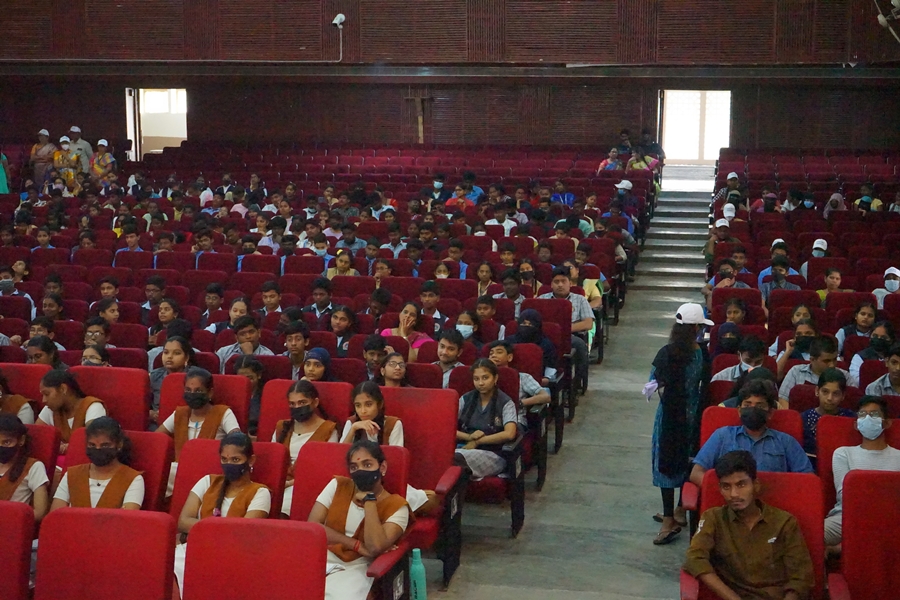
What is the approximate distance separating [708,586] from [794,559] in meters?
0.32

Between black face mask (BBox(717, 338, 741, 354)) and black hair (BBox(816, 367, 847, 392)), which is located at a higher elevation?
black hair (BBox(816, 367, 847, 392))

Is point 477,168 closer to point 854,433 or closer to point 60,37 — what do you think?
point 60,37

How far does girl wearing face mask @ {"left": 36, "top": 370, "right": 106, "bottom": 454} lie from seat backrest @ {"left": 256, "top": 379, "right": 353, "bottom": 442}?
78 cm

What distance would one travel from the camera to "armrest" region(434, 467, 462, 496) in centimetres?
456

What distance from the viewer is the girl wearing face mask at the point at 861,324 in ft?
22.0

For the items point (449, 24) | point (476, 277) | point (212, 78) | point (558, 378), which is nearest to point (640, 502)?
point (558, 378)

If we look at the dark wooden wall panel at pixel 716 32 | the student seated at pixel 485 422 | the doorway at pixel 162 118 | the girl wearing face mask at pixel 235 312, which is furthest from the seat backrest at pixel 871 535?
the doorway at pixel 162 118

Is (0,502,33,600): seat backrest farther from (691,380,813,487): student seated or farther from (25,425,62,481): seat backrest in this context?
(691,380,813,487): student seated

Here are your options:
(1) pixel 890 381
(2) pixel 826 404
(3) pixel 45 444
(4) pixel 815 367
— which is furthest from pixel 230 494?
(1) pixel 890 381

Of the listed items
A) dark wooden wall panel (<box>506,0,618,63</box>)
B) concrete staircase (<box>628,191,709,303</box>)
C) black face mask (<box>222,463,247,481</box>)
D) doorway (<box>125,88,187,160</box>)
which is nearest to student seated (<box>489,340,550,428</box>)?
black face mask (<box>222,463,247,481</box>)

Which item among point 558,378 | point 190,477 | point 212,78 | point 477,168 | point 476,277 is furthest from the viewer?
point 212,78

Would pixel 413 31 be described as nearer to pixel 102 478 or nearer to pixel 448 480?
pixel 448 480

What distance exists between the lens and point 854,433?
4535 mm

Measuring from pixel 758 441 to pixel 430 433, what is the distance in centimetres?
145
